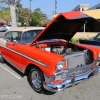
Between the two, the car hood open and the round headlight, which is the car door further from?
the round headlight

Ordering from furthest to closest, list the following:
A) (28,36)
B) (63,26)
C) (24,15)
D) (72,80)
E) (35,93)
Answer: (24,15) → (28,36) → (63,26) → (35,93) → (72,80)

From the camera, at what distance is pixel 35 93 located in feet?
14.0

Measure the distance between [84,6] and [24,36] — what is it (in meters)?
24.0

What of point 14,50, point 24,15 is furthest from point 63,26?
point 24,15

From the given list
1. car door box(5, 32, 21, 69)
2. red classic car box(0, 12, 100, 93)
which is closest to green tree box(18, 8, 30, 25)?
car door box(5, 32, 21, 69)

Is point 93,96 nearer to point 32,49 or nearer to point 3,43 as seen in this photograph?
point 32,49

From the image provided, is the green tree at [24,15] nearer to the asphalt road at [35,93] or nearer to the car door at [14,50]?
the car door at [14,50]

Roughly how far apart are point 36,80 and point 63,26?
1.73 meters

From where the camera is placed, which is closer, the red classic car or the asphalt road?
the red classic car

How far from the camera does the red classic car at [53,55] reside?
372 centimetres

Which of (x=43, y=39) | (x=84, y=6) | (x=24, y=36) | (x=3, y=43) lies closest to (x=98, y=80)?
(x=43, y=39)

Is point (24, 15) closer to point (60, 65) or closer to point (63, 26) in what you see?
point (63, 26)

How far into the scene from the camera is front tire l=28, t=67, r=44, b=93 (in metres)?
4.08

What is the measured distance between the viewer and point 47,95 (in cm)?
416
